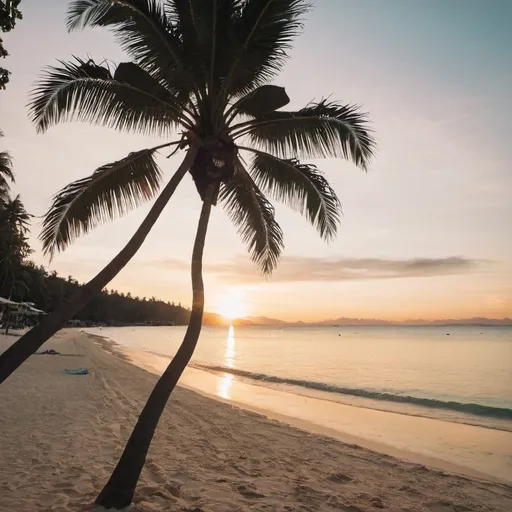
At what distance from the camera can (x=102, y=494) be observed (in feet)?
14.8

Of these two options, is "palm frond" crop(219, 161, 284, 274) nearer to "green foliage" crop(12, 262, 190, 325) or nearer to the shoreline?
the shoreline

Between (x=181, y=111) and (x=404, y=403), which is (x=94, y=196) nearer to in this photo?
(x=181, y=111)

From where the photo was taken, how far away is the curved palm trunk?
133 inches

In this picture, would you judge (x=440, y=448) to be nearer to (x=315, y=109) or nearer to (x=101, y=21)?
(x=315, y=109)

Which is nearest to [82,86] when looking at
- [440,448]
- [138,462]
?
[138,462]

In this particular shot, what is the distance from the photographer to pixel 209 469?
6.48 meters

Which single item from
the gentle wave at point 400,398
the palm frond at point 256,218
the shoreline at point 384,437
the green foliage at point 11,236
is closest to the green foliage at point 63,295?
the green foliage at point 11,236

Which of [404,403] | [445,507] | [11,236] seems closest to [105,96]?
[445,507]

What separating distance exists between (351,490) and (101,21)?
7269 millimetres

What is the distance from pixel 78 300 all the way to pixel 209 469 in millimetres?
3970

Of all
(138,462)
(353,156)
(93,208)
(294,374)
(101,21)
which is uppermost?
(101,21)

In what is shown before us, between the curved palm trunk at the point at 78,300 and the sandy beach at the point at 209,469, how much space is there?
2139 millimetres

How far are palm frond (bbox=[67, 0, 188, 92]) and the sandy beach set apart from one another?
527 cm

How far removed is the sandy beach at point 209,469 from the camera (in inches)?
203
